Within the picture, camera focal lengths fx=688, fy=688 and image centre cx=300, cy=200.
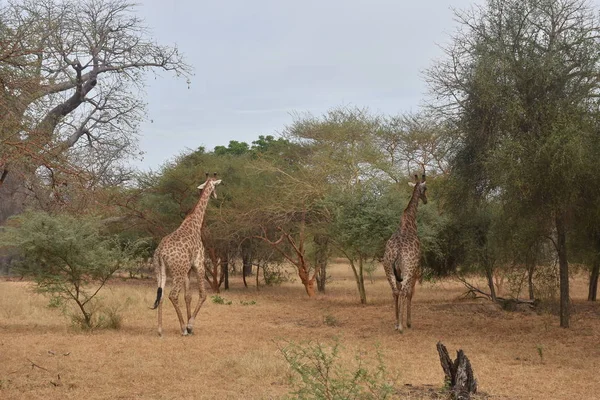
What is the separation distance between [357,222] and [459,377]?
1146cm

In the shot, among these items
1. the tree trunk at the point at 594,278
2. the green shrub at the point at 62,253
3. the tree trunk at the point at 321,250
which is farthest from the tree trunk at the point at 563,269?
the tree trunk at the point at 321,250

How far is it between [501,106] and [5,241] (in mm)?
9957

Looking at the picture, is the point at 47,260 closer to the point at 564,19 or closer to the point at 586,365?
the point at 586,365

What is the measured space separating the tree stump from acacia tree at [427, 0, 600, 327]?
519 centimetres

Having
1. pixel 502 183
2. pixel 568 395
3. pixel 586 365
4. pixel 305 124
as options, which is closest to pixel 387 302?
pixel 305 124

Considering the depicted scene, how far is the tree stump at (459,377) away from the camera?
7.48 m

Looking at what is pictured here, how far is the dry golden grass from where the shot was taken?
8.77 m

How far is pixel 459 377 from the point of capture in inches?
298

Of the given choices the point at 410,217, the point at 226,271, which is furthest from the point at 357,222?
the point at 226,271

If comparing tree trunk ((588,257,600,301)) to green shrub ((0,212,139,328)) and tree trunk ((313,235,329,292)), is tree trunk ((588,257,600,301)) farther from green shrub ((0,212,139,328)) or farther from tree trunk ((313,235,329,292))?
green shrub ((0,212,139,328))

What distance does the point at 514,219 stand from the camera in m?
13.8

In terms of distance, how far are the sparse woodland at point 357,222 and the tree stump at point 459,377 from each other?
0.07m

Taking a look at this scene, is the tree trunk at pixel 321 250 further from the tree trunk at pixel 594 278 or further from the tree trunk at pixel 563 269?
the tree trunk at pixel 563 269

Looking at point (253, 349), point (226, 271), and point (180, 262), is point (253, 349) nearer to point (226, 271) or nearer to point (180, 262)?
point (180, 262)
